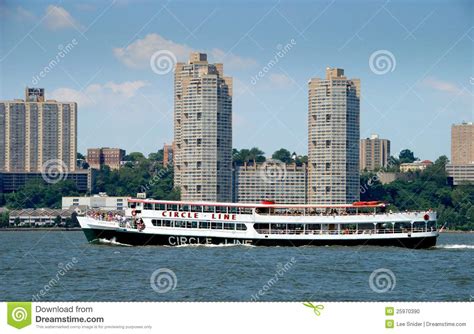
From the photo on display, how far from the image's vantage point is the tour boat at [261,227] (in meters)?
66.9

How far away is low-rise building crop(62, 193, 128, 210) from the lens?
148 m

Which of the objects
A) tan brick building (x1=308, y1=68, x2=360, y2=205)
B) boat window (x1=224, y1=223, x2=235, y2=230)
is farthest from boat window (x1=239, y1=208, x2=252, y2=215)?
tan brick building (x1=308, y1=68, x2=360, y2=205)

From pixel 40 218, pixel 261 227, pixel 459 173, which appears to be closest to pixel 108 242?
pixel 261 227

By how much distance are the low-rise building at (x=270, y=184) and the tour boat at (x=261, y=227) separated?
95620mm

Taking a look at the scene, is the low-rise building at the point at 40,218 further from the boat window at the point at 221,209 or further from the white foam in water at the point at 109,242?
the boat window at the point at 221,209

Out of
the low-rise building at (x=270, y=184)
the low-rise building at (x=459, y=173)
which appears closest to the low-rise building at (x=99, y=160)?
the low-rise building at (x=270, y=184)

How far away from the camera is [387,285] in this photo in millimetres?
41625

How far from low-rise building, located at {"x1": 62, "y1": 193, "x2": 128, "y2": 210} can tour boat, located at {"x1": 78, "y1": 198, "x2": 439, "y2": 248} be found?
76937 mm

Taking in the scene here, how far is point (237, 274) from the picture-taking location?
150 feet

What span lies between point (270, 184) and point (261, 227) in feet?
333
